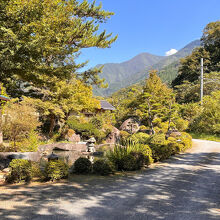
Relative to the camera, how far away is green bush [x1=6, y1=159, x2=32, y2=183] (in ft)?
19.2

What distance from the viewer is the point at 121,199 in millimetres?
4547

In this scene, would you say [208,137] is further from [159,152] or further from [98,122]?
[159,152]

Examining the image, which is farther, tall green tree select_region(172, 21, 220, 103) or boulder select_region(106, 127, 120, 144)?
tall green tree select_region(172, 21, 220, 103)

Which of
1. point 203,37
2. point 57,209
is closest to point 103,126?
point 57,209

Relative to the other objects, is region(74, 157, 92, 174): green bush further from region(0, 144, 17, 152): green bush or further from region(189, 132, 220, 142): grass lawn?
region(189, 132, 220, 142): grass lawn

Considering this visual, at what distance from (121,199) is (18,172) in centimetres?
342

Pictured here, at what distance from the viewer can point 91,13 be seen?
16.1 m

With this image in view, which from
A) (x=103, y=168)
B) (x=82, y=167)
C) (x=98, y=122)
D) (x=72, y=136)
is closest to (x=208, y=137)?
(x=98, y=122)

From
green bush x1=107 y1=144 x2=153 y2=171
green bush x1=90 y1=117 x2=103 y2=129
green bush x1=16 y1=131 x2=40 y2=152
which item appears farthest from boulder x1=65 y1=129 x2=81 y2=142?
green bush x1=107 y1=144 x2=153 y2=171

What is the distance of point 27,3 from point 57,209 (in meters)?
6.84

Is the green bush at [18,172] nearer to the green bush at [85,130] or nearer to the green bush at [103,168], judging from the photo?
the green bush at [103,168]

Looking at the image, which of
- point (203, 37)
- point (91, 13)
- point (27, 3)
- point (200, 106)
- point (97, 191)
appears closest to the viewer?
point (97, 191)

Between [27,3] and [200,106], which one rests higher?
[27,3]

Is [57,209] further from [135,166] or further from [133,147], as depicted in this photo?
[133,147]
